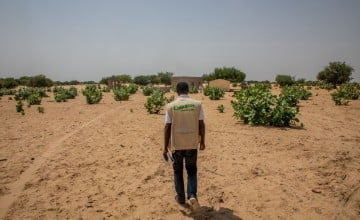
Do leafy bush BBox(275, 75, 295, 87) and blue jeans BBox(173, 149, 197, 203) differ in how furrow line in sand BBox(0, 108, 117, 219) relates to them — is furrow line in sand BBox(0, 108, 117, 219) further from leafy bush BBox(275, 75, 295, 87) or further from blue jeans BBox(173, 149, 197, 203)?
leafy bush BBox(275, 75, 295, 87)

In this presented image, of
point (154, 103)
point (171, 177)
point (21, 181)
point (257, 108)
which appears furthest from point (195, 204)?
point (154, 103)

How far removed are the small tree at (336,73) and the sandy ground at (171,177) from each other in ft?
148

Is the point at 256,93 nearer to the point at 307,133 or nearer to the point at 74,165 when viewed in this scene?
the point at 307,133

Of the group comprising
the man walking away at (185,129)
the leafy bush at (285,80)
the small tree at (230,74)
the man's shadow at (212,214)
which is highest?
the small tree at (230,74)

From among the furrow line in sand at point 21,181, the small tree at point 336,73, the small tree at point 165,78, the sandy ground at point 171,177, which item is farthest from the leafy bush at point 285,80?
the furrow line in sand at point 21,181

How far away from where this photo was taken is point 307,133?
9.47 m

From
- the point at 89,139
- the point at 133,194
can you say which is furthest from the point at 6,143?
the point at 133,194

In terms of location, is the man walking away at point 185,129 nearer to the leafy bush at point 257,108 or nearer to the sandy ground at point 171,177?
the sandy ground at point 171,177

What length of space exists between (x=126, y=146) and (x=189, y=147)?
4.58 metres

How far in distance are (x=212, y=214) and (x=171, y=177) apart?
5.56ft

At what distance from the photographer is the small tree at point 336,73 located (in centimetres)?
4903

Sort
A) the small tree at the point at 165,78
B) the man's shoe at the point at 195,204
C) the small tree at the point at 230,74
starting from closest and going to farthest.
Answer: the man's shoe at the point at 195,204 → the small tree at the point at 230,74 → the small tree at the point at 165,78

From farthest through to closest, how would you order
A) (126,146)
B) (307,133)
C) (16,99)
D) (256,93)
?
(16,99) → (256,93) → (307,133) → (126,146)

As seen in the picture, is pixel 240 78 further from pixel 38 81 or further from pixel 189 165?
pixel 189 165
